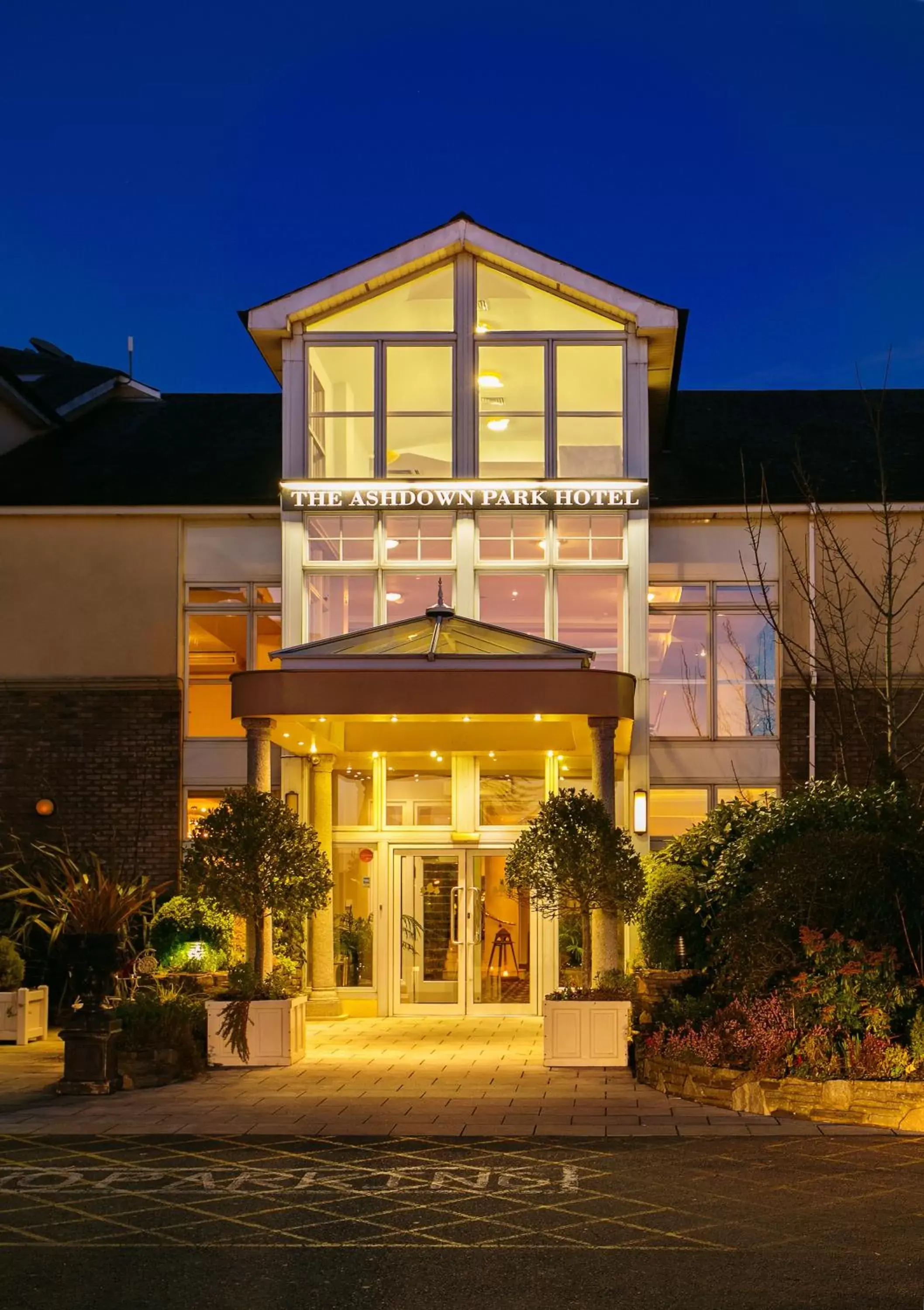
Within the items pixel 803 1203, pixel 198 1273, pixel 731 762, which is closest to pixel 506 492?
pixel 731 762

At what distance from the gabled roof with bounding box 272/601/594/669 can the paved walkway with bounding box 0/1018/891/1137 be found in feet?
13.5

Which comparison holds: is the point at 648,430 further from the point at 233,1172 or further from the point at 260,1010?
the point at 233,1172

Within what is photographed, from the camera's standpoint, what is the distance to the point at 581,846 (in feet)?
52.0

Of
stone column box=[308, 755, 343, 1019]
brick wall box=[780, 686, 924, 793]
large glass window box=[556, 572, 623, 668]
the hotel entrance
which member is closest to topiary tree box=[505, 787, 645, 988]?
the hotel entrance

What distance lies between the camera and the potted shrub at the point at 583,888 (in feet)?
51.1

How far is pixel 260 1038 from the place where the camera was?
15.8 m

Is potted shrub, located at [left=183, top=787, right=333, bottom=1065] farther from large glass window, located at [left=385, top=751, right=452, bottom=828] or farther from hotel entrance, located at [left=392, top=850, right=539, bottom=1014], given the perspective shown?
large glass window, located at [left=385, top=751, right=452, bottom=828]

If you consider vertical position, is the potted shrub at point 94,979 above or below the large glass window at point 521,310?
below

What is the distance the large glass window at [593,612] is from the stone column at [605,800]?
3.61m

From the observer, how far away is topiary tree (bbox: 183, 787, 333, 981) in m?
15.9

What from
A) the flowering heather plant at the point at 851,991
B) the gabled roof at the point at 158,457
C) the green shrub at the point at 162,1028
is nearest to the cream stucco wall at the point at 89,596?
the gabled roof at the point at 158,457

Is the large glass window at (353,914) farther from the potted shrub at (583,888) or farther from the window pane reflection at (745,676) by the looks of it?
the window pane reflection at (745,676)

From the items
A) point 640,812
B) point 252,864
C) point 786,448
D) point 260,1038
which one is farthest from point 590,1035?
point 786,448

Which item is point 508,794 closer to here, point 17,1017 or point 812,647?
→ point 812,647
